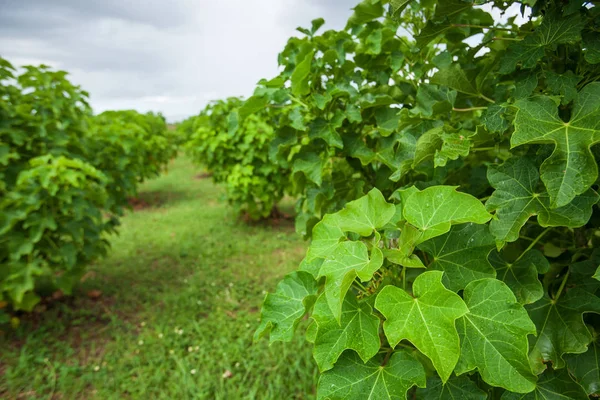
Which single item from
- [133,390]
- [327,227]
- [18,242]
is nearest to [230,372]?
[133,390]

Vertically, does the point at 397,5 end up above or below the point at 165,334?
above

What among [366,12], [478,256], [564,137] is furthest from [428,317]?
[366,12]

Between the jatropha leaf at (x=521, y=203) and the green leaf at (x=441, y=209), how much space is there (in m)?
0.11

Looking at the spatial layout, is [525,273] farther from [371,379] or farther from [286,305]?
[286,305]

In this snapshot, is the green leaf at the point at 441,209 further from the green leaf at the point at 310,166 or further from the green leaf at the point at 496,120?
the green leaf at the point at 310,166

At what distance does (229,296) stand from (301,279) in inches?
111

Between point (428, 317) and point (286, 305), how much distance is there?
1.31 ft

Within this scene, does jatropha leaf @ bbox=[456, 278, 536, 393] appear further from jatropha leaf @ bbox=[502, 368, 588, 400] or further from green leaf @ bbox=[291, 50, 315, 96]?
green leaf @ bbox=[291, 50, 315, 96]

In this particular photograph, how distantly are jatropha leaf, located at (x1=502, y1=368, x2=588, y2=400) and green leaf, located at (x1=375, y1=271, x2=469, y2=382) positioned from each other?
1.12 ft

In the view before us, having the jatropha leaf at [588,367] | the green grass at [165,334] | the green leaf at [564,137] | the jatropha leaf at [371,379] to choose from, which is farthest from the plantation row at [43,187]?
the jatropha leaf at [588,367]

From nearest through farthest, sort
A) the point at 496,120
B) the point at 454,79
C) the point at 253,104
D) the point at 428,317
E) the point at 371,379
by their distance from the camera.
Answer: the point at 428,317
the point at 371,379
the point at 496,120
the point at 454,79
the point at 253,104

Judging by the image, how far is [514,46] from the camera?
37.5 inches

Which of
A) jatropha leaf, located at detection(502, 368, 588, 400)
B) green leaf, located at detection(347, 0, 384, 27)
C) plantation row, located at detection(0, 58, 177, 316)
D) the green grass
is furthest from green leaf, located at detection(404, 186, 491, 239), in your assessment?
plantation row, located at detection(0, 58, 177, 316)

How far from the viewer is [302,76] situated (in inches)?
52.8
